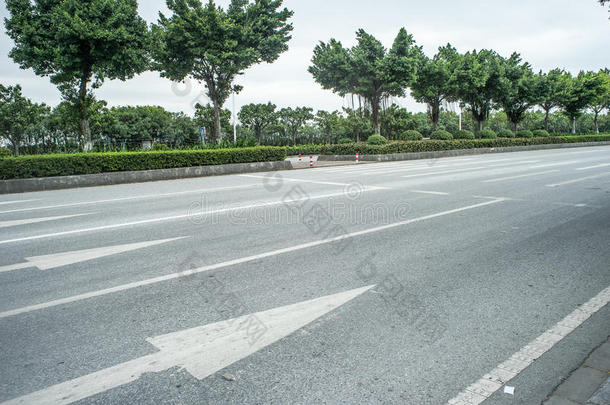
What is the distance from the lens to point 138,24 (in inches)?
931

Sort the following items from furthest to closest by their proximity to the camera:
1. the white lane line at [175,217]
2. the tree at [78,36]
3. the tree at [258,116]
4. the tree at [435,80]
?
the tree at [258,116] → the tree at [435,80] → the tree at [78,36] → the white lane line at [175,217]

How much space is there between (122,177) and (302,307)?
1377 centimetres

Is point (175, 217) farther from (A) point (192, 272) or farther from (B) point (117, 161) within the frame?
(B) point (117, 161)

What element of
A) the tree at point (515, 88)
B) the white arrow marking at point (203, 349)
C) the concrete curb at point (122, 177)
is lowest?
the white arrow marking at point (203, 349)

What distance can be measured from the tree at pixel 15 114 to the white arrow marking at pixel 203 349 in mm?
51776

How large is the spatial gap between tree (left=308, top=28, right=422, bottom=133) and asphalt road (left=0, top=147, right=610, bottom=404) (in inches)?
1125

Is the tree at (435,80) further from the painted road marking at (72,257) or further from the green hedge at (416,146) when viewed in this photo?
the painted road marking at (72,257)

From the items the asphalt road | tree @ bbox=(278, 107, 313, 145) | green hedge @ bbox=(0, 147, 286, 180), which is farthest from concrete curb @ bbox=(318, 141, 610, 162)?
tree @ bbox=(278, 107, 313, 145)

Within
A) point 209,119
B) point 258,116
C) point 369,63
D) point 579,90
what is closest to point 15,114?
point 209,119

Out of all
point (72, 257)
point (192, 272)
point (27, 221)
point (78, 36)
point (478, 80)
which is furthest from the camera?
point (478, 80)

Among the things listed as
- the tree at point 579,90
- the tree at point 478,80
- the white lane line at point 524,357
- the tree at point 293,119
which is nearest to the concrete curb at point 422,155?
the tree at point 478,80

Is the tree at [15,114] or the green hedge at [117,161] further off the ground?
the tree at [15,114]

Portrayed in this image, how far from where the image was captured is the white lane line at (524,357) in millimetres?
2299

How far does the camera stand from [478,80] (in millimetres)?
36844
